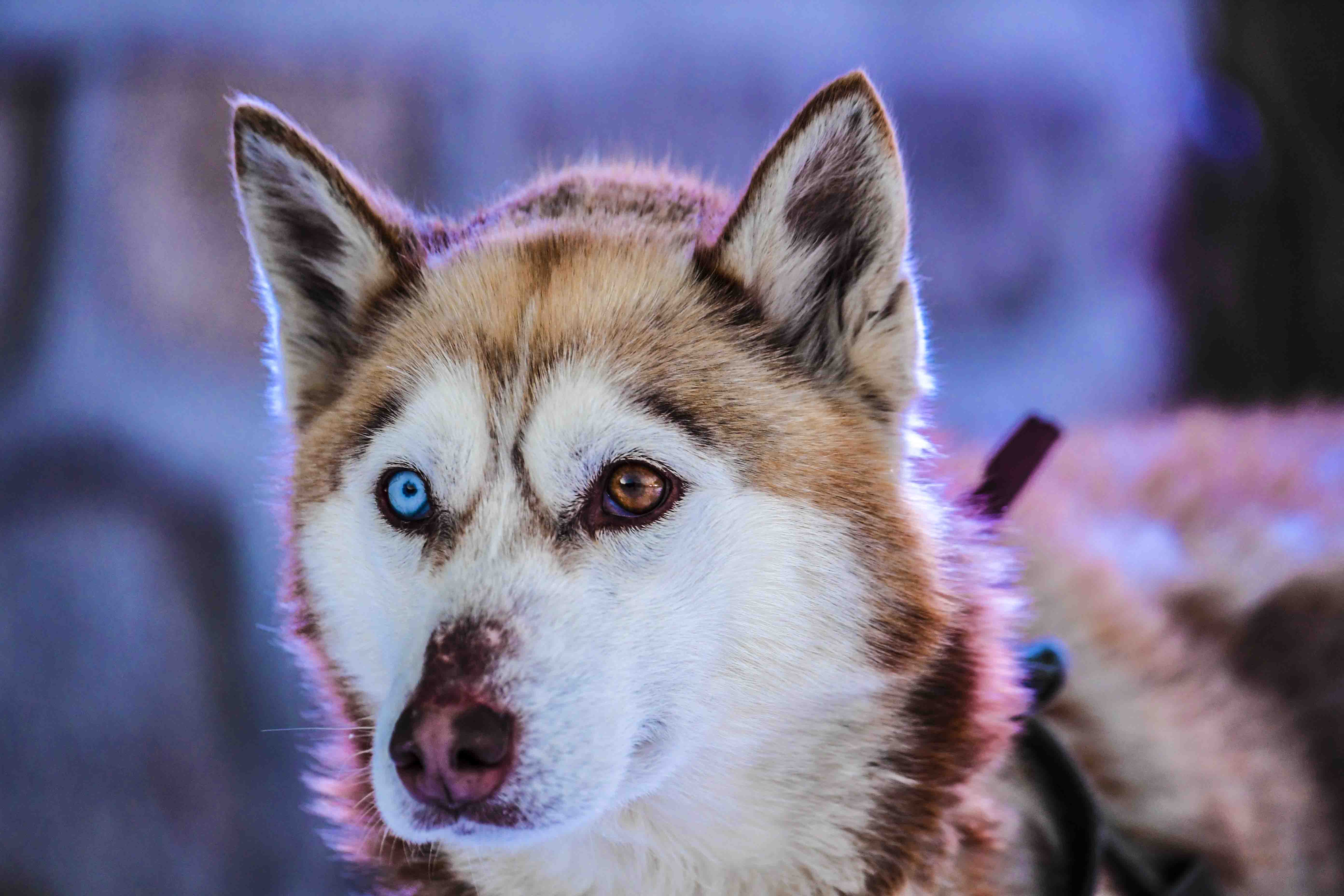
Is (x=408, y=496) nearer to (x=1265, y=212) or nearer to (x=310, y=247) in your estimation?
(x=310, y=247)

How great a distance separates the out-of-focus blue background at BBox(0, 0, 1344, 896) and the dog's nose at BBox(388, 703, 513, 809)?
0.83 meters

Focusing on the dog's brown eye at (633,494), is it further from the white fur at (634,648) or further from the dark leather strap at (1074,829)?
the dark leather strap at (1074,829)

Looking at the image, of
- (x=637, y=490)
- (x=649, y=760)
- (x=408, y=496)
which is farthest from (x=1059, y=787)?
(x=408, y=496)

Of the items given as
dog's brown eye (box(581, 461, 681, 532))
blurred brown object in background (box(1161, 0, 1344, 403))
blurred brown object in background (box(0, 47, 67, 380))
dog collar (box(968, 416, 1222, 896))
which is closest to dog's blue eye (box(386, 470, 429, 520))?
dog's brown eye (box(581, 461, 681, 532))

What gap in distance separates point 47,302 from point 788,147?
5.99ft

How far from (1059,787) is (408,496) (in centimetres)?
96

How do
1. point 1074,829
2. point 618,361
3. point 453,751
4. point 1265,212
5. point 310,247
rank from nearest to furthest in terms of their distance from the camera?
point 453,751
point 618,361
point 1074,829
point 310,247
point 1265,212

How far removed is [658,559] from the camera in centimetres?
123

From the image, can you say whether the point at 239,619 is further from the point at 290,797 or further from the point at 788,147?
the point at 788,147

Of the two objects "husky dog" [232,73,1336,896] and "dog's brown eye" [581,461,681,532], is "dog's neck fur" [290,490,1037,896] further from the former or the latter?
"dog's brown eye" [581,461,681,532]

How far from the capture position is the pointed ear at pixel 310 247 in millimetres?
1397

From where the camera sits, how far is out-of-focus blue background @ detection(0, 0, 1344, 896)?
2221 mm

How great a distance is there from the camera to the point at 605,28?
8.52 ft

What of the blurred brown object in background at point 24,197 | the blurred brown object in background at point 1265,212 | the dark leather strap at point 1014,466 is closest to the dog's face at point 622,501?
the dark leather strap at point 1014,466
